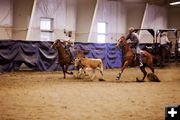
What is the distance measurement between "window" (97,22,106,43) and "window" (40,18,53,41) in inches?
189

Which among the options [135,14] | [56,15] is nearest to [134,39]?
[56,15]

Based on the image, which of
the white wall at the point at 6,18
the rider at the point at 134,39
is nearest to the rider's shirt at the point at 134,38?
the rider at the point at 134,39

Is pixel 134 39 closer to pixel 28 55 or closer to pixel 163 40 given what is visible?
pixel 28 55

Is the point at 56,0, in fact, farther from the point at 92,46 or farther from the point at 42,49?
the point at 42,49

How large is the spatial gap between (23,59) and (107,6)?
1260 centimetres

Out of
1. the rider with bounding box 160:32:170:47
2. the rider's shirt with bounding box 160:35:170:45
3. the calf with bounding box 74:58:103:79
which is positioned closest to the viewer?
the calf with bounding box 74:58:103:79

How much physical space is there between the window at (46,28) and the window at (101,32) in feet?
15.7

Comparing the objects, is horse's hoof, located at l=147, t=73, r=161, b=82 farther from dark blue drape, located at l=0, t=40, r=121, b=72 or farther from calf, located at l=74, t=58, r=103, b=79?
dark blue drape, located at l=0, t=40, r=121, b=72

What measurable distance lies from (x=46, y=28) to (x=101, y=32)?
5603 millimetres

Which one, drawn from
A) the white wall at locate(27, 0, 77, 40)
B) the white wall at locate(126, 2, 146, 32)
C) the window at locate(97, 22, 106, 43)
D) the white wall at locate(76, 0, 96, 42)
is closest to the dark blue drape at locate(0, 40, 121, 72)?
the white wall at locate(27, 0, 77, 40)

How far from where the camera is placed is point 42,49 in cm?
2120

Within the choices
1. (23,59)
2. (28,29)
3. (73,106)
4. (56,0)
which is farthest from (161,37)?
(73,106)

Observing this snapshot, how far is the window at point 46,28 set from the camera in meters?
26.8

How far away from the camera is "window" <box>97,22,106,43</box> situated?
3060cm
